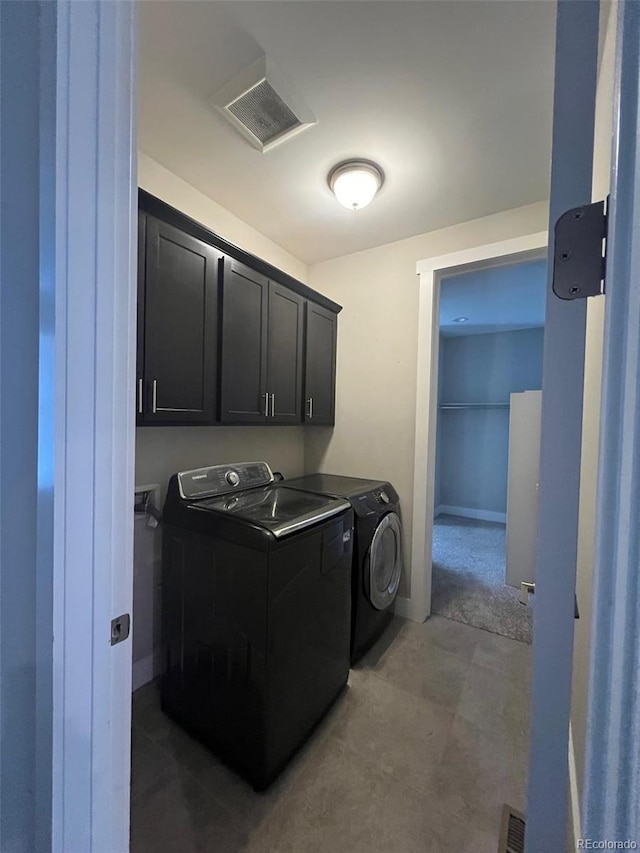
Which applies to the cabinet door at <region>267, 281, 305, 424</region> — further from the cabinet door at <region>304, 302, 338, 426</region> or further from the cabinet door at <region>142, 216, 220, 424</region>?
the cabinet door at <region>142, 216, 220, 424</region>

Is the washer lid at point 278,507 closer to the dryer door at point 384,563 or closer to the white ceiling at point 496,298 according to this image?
the dryer door at point 384,563

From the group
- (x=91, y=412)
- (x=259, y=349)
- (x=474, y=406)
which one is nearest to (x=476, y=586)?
(x=259, y=349)

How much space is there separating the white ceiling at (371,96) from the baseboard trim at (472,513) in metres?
4.18

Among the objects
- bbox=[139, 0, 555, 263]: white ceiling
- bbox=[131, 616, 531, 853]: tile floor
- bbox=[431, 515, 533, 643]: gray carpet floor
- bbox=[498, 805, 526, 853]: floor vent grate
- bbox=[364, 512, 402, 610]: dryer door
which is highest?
bbox=[139, 0, 555, 263]: white ceiling

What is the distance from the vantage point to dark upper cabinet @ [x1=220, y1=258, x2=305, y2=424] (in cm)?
170

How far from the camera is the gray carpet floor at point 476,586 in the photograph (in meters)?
2.29

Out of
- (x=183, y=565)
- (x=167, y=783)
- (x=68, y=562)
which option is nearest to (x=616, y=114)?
(x=68, y=562)

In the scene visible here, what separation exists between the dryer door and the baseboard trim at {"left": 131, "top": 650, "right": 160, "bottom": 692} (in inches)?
47.7

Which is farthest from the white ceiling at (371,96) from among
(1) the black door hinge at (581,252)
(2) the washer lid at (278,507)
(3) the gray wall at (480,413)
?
(3) the gray wall at (480,413)

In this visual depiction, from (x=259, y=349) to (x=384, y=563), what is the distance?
155cm

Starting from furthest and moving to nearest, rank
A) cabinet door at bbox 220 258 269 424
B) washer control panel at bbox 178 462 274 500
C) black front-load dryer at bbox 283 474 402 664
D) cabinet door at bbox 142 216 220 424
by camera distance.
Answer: black front-load dryer at bbox 283 474 402 664 < cabinet door at bbox 220 258 269 424 < washer control panel at bbox 178 462 274 500 < cabinet door at bbox 142 216 220 424

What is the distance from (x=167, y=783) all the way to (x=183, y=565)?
76 centimetres

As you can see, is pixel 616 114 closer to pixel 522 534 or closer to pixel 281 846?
pixel 281 846

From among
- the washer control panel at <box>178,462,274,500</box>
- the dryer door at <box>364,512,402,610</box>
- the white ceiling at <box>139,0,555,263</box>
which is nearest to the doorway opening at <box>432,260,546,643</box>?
the dryer door at <box>364,512,402,610</box>
